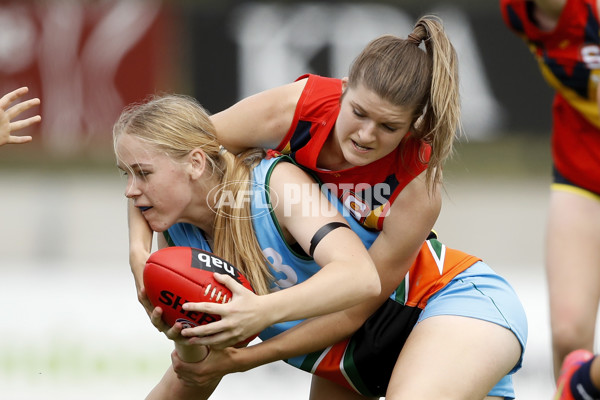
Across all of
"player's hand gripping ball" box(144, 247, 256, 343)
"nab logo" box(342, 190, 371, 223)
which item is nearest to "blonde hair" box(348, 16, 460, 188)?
"nab logo" box(342, 190, 371, 223)

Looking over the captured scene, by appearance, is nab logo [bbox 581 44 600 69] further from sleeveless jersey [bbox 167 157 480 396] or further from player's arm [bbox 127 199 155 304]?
player's arm [bbox 127 199 155 304]

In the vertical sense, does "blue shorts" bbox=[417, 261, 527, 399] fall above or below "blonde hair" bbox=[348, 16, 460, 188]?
below

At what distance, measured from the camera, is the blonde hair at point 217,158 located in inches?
140

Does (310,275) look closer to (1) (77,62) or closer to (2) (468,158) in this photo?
(1) (77,62)

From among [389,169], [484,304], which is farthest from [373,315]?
[389,169]

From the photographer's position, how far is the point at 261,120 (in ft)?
11.9

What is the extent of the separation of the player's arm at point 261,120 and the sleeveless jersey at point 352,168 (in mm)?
35

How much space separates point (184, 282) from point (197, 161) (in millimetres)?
567

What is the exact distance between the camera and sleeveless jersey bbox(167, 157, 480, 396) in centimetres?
363

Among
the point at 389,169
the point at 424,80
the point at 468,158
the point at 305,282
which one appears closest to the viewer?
the point at 305,282

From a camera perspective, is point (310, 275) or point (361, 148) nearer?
point (361, 148)

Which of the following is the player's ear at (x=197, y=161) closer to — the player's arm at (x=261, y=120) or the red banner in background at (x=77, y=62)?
the player's arm at (x=261, y=120)

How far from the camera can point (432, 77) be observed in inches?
133

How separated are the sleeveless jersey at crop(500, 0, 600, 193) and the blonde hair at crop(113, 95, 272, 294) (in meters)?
1.15
